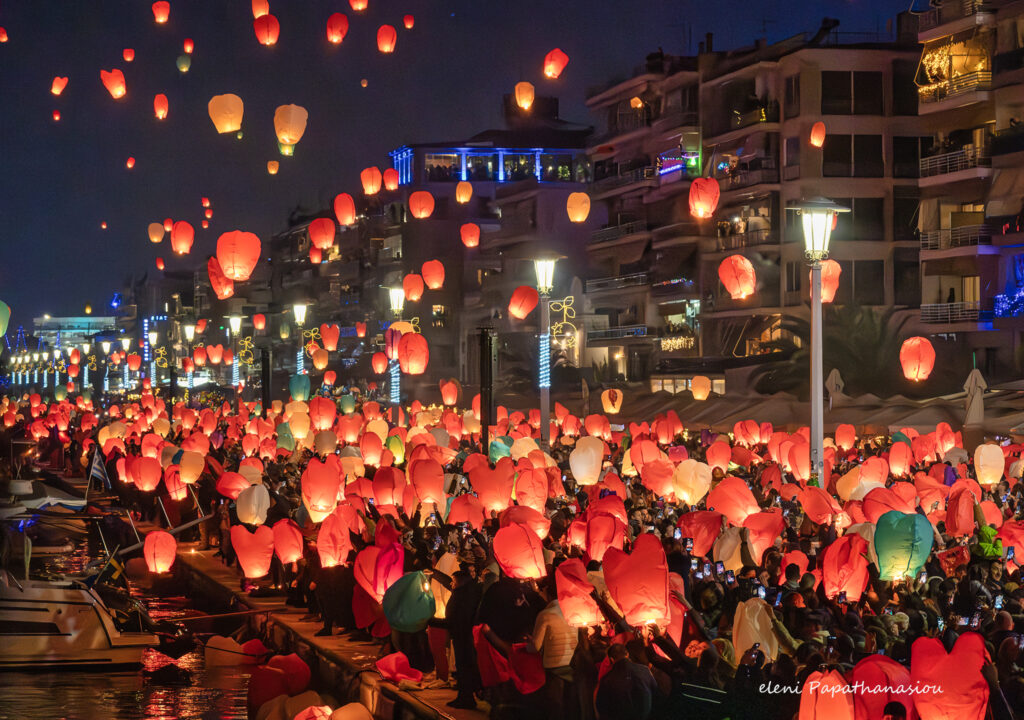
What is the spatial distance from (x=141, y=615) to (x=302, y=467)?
24.2 ft

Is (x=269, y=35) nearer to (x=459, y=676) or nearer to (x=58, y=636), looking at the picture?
(x=58, y=636)

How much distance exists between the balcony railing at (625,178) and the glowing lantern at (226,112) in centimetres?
3403

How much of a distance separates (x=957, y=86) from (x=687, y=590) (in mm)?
29466

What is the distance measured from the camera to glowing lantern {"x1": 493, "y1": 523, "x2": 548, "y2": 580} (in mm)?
10930

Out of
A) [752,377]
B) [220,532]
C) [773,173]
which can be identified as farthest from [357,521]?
[773,173]

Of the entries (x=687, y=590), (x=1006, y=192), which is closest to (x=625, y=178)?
(x=1006, y=192)

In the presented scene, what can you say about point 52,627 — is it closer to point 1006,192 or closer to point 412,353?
point 412,353

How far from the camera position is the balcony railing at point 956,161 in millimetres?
36156

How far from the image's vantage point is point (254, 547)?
1567 cm

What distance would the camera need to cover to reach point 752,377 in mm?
37781

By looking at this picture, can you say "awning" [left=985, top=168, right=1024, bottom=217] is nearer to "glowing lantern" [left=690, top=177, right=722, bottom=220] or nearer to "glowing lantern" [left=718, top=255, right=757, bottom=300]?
"glowing lantern" [left=690, top=177, right=722, bottom=220]

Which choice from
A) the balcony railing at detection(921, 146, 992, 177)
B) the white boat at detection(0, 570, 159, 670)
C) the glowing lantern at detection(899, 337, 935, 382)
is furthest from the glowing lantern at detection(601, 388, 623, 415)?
the white boat at detection(0, 570, 159, 670)

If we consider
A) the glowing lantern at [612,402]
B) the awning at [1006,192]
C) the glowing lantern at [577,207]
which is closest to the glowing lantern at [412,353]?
the glowing lantern at [577,207]

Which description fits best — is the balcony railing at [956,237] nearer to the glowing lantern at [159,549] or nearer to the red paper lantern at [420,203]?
the red paper lantern at [420,203]
